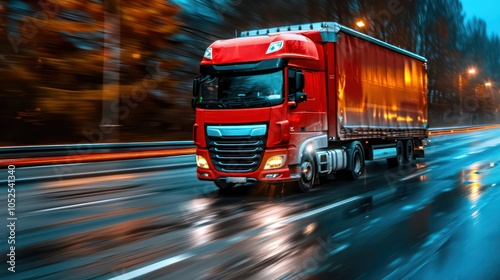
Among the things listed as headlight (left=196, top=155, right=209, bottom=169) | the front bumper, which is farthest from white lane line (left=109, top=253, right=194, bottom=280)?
headlight (left=196, top=155, right=209, bottom=169)

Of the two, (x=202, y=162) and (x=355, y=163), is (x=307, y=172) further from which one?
(x=355, y=163)

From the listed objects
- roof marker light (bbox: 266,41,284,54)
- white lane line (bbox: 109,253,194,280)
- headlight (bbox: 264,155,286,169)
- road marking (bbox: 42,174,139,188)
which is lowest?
white lane line (bbox: 109,253,194,280)

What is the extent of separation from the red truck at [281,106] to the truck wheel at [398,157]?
13.3ft

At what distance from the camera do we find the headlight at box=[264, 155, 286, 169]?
9.55 m

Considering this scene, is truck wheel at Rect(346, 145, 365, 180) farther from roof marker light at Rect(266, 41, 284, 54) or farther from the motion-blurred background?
the motion-blurred background

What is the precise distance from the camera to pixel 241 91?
9.91 m

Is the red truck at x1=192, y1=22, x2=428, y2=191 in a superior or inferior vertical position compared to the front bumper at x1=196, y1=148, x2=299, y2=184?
superior

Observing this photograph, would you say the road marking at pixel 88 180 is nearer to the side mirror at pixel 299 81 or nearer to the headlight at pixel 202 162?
the headlight at pixel 202 162

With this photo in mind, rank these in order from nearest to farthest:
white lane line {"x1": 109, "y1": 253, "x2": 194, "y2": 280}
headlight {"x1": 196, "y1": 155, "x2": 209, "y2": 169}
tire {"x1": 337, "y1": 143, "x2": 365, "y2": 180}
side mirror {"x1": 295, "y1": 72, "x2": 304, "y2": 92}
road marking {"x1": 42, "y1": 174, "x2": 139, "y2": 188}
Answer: white lane line {"x1": 109, "y1": 253, "x2": 194, "y2": 280}
side mirror {"x1": 295, "y1": 72, "x2": 304, "y2": 92}
headlight {"x1": 196, "y1": 155, "x2": 209, "y2": 169}
tire {"x1": 337, "y1": 143, "x2": 365, "y2": 180}
road marking {"x1": 42, "y1": 174, "x2": 139, "y2": 188}

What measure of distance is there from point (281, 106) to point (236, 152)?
1.23 metres

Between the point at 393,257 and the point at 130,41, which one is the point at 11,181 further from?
the point at 130,41

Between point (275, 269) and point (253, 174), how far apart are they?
467cm

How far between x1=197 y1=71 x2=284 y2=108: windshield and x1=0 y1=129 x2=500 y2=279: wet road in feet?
6.01

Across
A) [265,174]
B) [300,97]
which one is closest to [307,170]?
[265,174]
